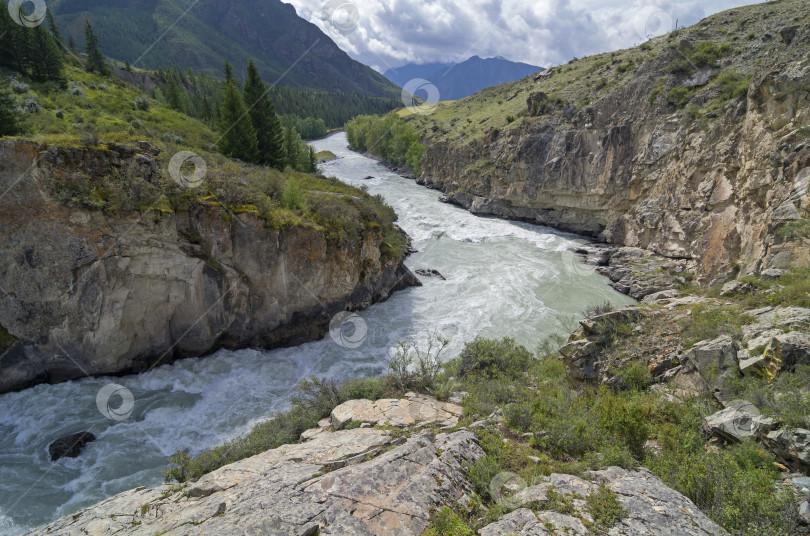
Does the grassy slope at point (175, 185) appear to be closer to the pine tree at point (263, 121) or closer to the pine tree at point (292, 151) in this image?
the pine tree at point (263, 121)

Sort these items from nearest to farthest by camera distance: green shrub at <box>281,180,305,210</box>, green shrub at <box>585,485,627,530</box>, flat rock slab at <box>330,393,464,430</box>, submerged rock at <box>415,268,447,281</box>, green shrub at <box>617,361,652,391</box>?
green shrub at <box>585,485,627,530</box>
flat rock slab at <box>330,393,464,430</box>
green shrub at <box>617,361,652,391</box>
green shrub at <box>281,180,305,210</box>
submerged rock at <box>415,268,447,281</box>

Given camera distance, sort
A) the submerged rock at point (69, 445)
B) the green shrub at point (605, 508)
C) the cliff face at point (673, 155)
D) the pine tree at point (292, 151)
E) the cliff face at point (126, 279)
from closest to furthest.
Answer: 1. the green shrub at point (605, 508)
2. the submerged rock at point (69, 445)
3. the cliff face at point (126, 279)
4. the cliff face at point (673, 155)
5. the pine tree at point (292, 151)

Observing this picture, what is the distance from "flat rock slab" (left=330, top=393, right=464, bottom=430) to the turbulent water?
4497 mm

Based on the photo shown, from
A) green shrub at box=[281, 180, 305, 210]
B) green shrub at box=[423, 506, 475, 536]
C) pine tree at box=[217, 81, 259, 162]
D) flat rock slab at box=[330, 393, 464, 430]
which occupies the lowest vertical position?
flat rock slab at box=[330, 393, 464, 430]

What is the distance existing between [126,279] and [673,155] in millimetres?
30863

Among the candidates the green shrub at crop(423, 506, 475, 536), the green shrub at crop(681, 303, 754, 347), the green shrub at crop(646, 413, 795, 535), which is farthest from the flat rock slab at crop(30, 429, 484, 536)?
the green shrub at crop(681, 303, 754, 347)

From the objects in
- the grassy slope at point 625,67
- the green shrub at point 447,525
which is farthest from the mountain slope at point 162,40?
the green shrub at point 447,525

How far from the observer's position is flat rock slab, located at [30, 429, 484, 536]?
365 cm

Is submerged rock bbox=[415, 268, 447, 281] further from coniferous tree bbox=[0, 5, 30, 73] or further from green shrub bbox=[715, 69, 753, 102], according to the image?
coniferous tree bbox=[0, 5, 30, 73]

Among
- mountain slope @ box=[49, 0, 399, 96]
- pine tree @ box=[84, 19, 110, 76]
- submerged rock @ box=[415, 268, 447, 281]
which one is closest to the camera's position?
submerged rock @ box=[415, 268, 447, 281]

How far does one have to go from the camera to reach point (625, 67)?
32.7 m

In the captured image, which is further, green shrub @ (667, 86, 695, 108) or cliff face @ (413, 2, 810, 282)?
green shrub @ (667, 86, 695, 108)

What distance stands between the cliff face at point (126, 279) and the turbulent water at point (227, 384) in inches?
29.8

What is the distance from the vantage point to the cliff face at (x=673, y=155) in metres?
14.3
